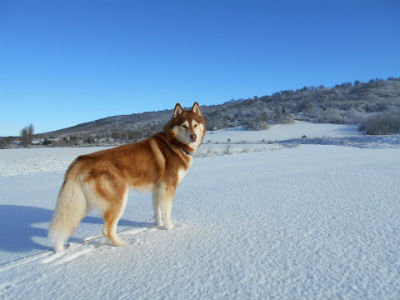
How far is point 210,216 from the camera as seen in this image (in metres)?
3.89

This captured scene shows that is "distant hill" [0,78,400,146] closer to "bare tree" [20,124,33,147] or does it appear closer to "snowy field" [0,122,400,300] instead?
"bare tree" [20,124,33,147]

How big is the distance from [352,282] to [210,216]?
7.12ft

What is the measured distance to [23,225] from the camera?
386cm

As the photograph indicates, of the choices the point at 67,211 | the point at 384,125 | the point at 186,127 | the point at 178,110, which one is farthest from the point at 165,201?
the point at 384,125

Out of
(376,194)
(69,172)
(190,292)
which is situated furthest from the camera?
(376,194)

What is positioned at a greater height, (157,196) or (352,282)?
(157,196)

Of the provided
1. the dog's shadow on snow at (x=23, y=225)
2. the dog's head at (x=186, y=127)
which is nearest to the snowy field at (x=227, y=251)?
the dog's shadow on snow at (x=23, y=225)

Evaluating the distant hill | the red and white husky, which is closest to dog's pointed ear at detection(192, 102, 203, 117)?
the red and white husky

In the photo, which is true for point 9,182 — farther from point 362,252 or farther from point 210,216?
point 362,252

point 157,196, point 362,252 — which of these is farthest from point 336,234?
point 157,196

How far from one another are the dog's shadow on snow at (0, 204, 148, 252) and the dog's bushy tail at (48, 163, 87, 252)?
398 millimetres

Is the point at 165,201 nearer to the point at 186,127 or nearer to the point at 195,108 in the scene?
the point at 186,127

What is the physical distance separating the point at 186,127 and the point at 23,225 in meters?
2.87

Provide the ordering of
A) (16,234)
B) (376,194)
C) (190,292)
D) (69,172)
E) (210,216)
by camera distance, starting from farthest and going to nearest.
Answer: (376,194), (210,216), (16,234), (69,172), (190,292)
